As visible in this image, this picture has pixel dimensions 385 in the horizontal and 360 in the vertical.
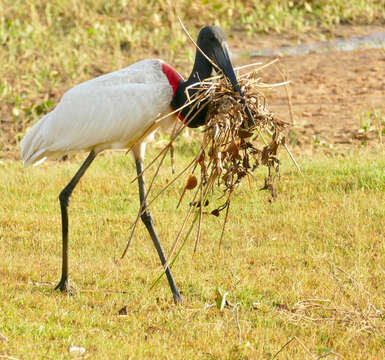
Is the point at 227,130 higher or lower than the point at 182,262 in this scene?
higher

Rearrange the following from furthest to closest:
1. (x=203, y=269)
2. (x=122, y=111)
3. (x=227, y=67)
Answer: (x=203, y=269), (x=122, y=111), (x=227, y=67)

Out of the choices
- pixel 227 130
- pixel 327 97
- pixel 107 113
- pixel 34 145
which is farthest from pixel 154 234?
pixel 327 97

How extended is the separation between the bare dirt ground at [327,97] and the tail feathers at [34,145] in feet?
7.61

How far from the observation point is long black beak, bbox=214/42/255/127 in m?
4.04

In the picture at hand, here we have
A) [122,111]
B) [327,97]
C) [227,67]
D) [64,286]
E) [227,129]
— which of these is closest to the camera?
[227,129]

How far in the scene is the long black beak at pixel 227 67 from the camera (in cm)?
404

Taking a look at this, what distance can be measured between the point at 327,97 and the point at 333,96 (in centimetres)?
7

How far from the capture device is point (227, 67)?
422 centimetres

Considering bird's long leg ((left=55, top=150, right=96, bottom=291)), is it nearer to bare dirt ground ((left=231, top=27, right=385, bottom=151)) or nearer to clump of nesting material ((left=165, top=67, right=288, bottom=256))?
clump of nesting material ((left=165, top=67, right=288, bottom=256))

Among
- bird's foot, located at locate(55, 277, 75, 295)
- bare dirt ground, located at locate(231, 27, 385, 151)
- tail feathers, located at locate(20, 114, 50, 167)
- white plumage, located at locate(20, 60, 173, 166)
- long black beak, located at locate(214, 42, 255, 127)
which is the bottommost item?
bare dirt ground, located at locate(231, 27, 385, 151)

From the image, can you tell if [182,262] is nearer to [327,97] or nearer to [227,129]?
[227,129]

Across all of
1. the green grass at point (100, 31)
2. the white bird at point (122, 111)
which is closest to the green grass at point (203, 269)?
the white bird at point (122, 111)

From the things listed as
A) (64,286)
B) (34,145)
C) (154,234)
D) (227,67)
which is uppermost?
(227,67)

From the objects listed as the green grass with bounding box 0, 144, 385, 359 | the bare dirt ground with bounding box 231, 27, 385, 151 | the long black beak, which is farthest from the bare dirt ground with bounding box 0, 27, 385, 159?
the long black beak
